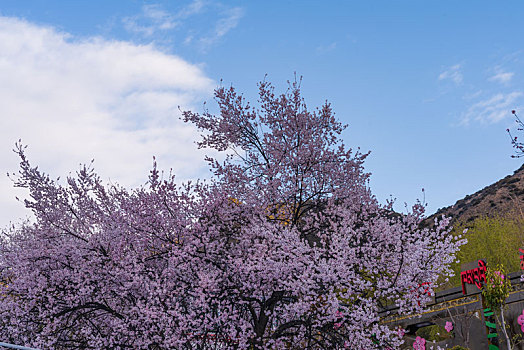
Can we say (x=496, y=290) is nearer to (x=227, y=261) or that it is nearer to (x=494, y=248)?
(x=227, y=261)

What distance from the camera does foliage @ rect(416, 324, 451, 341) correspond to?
30.3 m

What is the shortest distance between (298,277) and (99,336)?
4.75 meters

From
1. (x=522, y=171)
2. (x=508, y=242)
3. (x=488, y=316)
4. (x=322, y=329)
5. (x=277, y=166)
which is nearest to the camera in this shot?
(x=322, y=329)

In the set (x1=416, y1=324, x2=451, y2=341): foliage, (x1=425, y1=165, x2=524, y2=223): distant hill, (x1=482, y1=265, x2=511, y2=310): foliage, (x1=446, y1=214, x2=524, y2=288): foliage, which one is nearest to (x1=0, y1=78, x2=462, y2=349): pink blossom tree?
(x1=482, y1=265, x2=511, y2=310): foliage

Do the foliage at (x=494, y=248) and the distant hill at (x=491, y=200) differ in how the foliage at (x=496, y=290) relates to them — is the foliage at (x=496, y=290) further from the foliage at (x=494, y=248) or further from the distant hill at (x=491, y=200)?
the distant hill at (x=491, y=200)

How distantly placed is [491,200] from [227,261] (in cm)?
6645

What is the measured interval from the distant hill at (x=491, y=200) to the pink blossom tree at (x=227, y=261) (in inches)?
2126

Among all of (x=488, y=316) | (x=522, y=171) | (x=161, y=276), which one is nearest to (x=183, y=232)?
(x=161, y=276)

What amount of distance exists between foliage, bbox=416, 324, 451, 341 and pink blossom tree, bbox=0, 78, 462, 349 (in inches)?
769

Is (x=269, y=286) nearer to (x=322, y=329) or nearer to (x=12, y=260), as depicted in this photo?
(x=322, y=329)

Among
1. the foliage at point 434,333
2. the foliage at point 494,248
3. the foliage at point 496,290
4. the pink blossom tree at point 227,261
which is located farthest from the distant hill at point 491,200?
the pink blossom tree at point 227,261

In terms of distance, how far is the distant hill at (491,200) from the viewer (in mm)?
64875

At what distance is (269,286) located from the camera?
10805 mm

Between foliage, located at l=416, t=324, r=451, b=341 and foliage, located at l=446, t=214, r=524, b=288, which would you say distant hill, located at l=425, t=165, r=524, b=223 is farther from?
foliage, located at l=416, t=324, r=451, b=341
